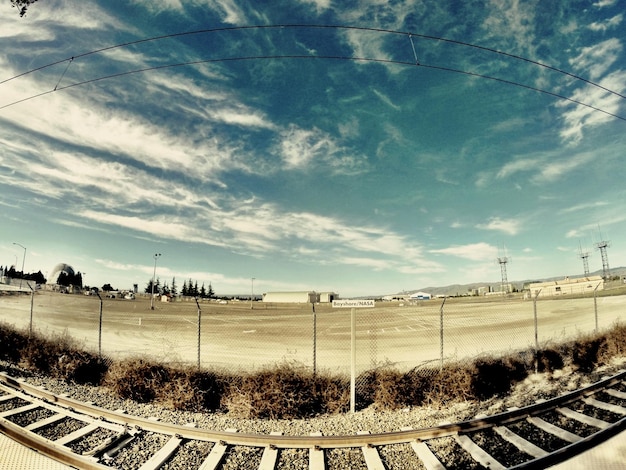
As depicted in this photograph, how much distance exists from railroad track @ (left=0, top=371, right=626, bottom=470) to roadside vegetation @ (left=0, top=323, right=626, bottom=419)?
5.32 feet

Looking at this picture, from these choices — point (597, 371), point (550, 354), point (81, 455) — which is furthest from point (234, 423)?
point (597, 371)

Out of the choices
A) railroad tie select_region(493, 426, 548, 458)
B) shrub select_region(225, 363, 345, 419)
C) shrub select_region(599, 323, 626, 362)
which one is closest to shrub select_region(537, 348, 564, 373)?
shrub select_region(599, 323, 626, 362)

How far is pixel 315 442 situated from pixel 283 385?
7.95 feet

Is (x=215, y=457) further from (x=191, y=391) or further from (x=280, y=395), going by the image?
(x=191, y=391)

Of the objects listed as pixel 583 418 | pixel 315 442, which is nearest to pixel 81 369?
pixel 315 442

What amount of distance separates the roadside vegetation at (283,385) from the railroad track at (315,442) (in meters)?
1.62

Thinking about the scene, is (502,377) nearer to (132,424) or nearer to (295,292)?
(132,424)

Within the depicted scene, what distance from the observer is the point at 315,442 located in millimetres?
6520

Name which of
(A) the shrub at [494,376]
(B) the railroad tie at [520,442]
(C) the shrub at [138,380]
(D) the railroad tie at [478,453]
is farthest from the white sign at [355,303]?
(C) the shrub at [138,380]

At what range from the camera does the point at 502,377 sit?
34.4 feet

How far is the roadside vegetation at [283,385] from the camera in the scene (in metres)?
8.70

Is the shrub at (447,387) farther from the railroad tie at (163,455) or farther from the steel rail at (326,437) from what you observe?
the railroad tie at (163,455)

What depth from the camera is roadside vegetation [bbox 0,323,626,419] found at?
870 cm

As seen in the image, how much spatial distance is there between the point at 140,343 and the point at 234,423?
15.1 metres
